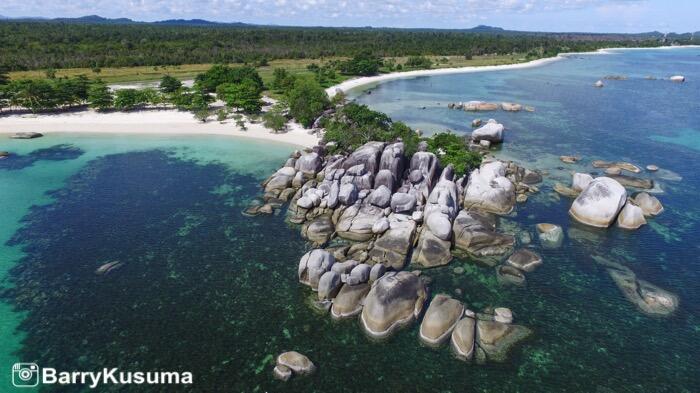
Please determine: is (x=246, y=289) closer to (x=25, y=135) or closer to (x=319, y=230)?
(x=319, y=230)

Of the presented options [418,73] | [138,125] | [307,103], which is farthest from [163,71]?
[418,73]

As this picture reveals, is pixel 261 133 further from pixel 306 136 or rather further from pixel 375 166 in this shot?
pixel 375 166

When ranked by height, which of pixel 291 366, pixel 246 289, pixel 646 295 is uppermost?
pixel 646 295

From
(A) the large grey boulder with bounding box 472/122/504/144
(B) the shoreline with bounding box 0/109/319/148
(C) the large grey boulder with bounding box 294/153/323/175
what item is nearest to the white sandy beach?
(B) the shoreline with bounding box 0/109/319/148

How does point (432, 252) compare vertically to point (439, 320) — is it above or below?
above

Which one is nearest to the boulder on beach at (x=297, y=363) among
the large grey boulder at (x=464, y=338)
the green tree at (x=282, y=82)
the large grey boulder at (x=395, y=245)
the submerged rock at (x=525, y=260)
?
the large grey boulder at (x=464, y=338)

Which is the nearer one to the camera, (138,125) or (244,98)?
(138,125)
